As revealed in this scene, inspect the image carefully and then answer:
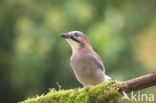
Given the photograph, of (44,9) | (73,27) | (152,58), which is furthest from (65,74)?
(152,58)

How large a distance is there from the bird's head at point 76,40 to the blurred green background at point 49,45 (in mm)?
3074

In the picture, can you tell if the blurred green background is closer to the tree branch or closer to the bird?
the bird

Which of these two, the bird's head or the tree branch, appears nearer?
the tree branch

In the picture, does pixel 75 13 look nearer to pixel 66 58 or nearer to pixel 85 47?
pixel 66 58

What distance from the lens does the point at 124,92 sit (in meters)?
4.38

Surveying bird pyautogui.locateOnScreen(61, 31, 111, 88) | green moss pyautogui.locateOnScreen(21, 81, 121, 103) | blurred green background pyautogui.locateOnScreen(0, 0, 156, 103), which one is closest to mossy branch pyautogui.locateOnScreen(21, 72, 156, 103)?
green moss pyautogui.locateOnScreen(21, 81, 121, 103)

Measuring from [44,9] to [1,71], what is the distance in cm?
151

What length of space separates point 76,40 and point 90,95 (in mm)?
1231

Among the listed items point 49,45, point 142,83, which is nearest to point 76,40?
point 142,83

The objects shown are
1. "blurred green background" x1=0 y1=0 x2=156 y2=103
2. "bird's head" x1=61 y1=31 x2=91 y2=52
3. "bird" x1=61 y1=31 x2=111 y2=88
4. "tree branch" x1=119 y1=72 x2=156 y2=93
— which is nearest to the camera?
"tree branch" x1=119 y1=72 x2=156 y2=93

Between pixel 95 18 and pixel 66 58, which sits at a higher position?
pixel 95 18

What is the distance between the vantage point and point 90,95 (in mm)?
4492

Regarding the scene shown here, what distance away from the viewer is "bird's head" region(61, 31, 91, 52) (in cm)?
554

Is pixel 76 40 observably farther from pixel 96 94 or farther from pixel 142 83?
pixel 142 83
